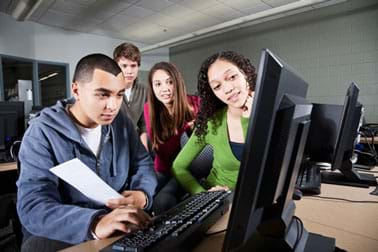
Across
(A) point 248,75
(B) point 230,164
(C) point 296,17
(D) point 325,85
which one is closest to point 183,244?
(B) point 230,164

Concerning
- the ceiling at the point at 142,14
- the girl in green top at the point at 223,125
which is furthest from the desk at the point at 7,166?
the ceiling at the point at 142,14

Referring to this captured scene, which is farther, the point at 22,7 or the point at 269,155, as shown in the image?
the point at 22,7

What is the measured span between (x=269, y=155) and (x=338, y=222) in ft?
1.68

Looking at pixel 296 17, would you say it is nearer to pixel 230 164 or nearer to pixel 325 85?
pixel 325 85

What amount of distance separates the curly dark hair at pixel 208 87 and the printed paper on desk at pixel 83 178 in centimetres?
66

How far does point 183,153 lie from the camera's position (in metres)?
1.43

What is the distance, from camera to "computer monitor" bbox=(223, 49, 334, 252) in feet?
1.41

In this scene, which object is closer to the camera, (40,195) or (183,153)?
(40,195)

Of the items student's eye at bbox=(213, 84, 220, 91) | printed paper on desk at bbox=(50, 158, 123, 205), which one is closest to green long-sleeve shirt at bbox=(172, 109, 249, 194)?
student's eye at bbox=(213, 84, 220, 91)

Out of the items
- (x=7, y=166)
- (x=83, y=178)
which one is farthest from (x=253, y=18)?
(x=83, y=178)

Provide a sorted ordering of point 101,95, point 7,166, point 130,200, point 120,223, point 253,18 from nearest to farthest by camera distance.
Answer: point 120,223 → point 130,200 → point 101,95 → point 7,166 → point 253,18

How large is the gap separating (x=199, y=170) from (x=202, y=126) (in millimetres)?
249

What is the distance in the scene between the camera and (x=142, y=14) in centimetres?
486

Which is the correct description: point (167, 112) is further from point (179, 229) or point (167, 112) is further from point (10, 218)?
point (179, 229)
